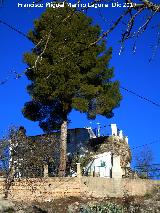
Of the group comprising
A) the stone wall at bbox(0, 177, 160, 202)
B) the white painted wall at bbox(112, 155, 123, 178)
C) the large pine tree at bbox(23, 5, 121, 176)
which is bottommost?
the stone wall at bbox(0, 177, 160, 202)

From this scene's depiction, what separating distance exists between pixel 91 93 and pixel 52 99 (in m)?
2.64

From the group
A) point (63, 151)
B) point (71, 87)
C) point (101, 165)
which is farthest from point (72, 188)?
point (101, 165)

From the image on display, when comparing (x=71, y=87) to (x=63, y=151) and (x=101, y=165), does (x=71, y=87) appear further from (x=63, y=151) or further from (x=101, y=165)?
(x=101, y=165)

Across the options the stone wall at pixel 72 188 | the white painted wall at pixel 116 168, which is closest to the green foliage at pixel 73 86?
the white painted wall at pixel 116 168

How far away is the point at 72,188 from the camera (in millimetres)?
31688

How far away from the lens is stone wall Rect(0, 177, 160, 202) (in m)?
30.3

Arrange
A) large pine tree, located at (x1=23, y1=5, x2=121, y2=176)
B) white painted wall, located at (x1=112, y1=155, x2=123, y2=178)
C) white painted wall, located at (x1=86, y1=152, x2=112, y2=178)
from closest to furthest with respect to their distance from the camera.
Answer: large pine tree, located at (x1=23, y1=5, x2=121, y2=176) → white painted wall, located at (x1=112, y1=155, x2=123, y2=178) → white painted wall, located at (x1=86, y1=152, x2=112, y2=178)

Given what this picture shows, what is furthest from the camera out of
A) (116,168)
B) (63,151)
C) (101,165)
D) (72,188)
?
(101,165)

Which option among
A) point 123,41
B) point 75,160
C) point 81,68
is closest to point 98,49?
point 81,68

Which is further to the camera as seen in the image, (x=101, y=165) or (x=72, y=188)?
(x=101, y=165)

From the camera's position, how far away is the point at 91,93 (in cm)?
3516

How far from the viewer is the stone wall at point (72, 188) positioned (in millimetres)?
30281

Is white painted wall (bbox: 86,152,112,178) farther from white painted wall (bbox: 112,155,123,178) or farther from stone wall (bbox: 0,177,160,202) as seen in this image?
stone wall (bbox: 0,177,160,202)

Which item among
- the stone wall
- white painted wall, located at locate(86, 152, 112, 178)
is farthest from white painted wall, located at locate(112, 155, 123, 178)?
the stone wall
